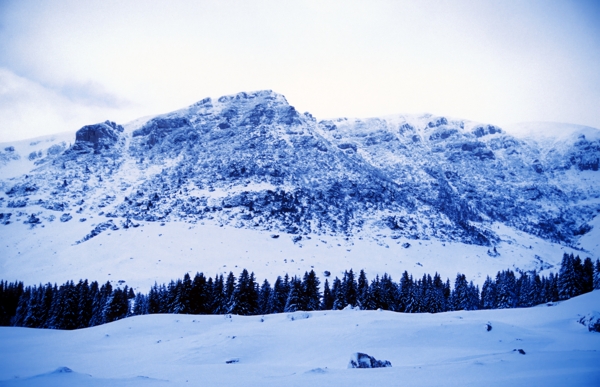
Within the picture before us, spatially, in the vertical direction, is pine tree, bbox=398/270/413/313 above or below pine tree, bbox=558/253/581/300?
below

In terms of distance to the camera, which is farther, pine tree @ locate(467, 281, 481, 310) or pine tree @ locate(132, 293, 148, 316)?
pine tree @ locate(467, 281, 481, 310)

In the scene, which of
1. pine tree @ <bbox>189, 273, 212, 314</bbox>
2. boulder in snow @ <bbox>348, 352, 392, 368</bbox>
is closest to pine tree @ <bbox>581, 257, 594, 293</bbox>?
boulder in snow @ <bbox>348, 352, 392, 368</bbox>

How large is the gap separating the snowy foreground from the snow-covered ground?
66602 mm

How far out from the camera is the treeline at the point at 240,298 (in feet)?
180

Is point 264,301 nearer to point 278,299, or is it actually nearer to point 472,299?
point 278,299

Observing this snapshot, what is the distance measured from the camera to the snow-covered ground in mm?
100688

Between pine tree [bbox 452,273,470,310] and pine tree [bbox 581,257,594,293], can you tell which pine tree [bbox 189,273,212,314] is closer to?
pine tree [bbox 452,273,470,310]

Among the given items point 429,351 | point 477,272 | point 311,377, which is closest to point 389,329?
point 429,351

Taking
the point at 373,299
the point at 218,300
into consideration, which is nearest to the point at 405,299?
the point at 373,299

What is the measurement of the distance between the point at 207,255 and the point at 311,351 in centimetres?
9567

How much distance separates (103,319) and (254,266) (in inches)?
2083

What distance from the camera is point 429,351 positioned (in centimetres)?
1964

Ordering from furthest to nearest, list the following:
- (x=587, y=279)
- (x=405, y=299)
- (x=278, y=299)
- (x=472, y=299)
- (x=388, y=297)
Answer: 1. (x=472, y=299)
2. (x=587, y=279)
3. (x=405, y=299)
4. (x=278, y=299)
5. (x=388, y=297)

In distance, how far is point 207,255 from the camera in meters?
111
